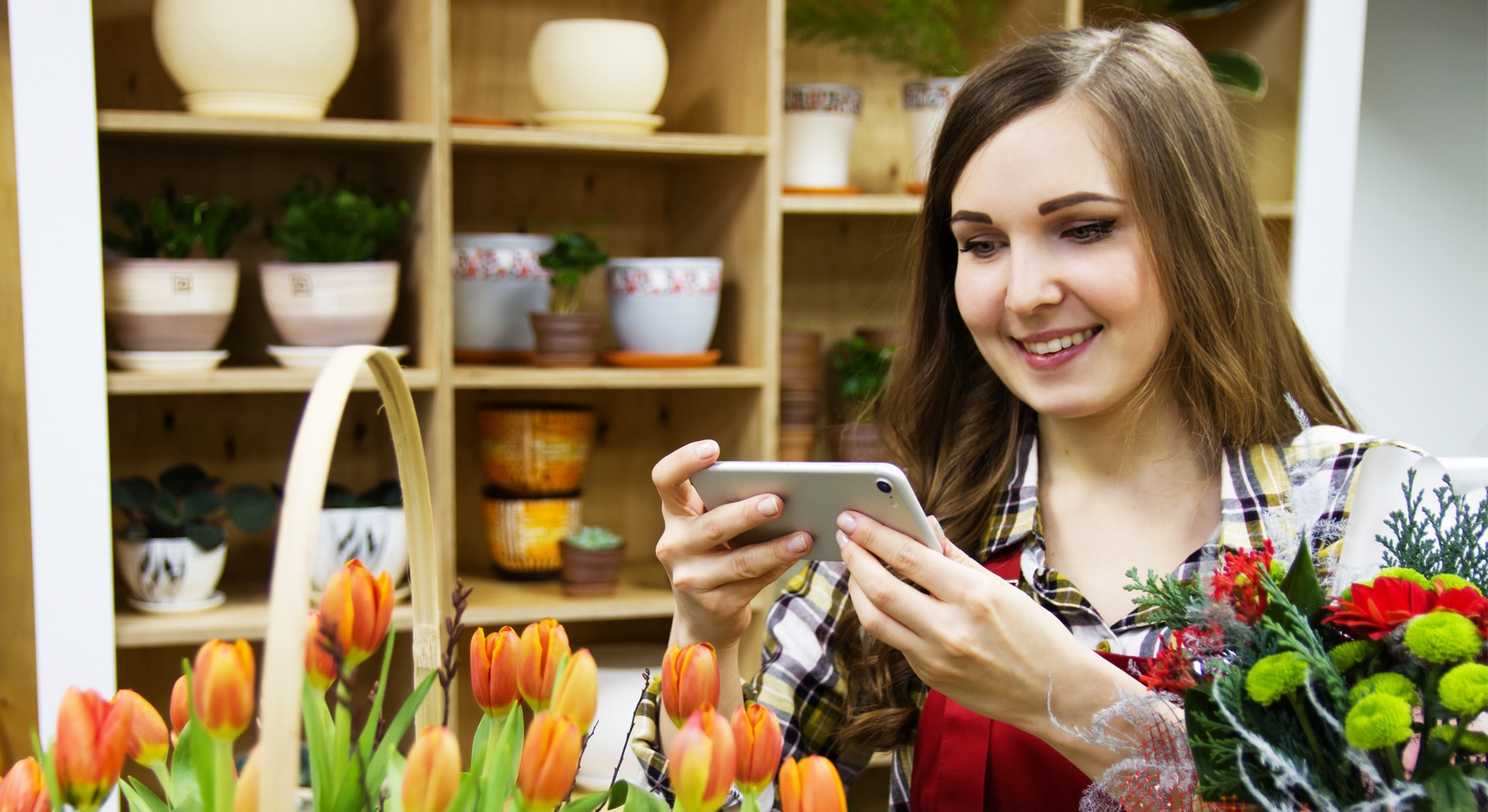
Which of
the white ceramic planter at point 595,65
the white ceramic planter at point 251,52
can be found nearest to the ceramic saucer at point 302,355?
the white ceramic planter at point 251,52

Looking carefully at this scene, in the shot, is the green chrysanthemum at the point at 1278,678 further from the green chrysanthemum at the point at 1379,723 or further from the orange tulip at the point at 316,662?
the orange tulip at the point at 316,662

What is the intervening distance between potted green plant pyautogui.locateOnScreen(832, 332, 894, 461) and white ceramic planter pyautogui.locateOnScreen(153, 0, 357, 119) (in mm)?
986

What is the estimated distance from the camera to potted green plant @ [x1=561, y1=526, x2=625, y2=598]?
1.92 m

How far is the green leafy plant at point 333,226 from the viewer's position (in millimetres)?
1726

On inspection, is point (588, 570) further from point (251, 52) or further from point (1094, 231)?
point (1094, 231)

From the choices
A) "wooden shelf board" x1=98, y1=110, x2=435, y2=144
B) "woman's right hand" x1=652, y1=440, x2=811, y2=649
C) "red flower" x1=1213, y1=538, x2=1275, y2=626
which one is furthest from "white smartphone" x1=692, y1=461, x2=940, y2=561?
"wooden shelf board" x1=98, y1=110, x2=435, y2=144

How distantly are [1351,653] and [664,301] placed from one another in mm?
1449

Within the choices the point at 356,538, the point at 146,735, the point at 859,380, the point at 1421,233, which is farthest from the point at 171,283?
the point at 1421,233

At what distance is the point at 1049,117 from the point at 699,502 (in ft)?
1.60

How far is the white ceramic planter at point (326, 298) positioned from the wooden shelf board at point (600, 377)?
16 cm

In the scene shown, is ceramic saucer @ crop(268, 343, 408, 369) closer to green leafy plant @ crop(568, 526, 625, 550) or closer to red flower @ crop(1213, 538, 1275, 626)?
green leafy plant @ crop(568, 526, 625, 550)

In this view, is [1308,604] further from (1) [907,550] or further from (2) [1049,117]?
(2) [1049,117]

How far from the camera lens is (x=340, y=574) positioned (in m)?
0.53

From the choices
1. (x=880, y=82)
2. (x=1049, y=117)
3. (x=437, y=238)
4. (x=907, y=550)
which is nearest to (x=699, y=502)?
(x=907, y=550)
